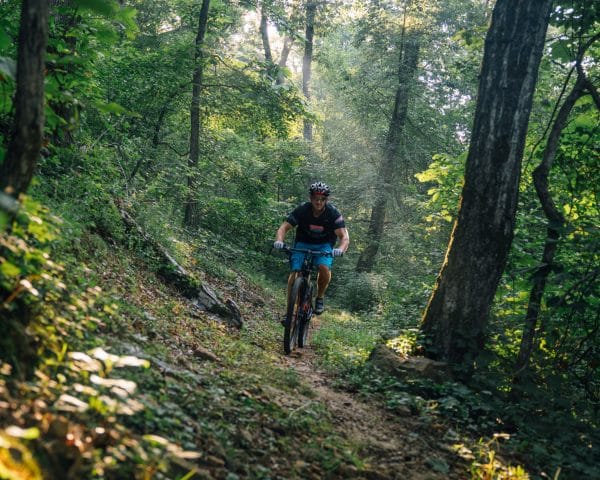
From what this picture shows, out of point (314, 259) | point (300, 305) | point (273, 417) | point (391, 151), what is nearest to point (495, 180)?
point (314, 259)

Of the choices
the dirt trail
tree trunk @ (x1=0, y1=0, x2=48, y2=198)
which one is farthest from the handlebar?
tree trunk @ (x1=0, y1=0, x2=48, y2=198)

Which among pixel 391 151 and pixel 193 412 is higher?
pixel 391 151

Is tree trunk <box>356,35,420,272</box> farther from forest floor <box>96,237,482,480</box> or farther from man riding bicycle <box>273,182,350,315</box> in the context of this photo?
forest floor <box>96,237,482,480</box>

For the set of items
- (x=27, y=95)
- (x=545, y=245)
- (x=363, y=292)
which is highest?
(x=27, y=95)

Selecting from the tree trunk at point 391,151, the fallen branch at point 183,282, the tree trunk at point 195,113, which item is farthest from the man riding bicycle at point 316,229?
the tree trunk at point 391,151

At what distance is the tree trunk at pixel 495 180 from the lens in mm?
6207

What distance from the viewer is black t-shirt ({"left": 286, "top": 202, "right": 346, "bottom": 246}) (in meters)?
7.71

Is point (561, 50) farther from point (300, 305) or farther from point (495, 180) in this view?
point (300, 305)

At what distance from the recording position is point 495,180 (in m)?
6.23

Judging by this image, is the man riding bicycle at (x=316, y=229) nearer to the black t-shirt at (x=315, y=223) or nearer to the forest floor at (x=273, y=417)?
the black t-shirt at (x=315, y=223)

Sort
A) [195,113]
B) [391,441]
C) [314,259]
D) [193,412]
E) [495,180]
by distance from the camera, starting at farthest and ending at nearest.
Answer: [195,113]
[314,259]
[495,180]
[391,441]
[193,412]

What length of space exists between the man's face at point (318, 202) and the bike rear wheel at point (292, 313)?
42.1 inches

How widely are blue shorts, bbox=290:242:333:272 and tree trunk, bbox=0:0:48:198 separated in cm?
491

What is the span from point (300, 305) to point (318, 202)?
1536mm
